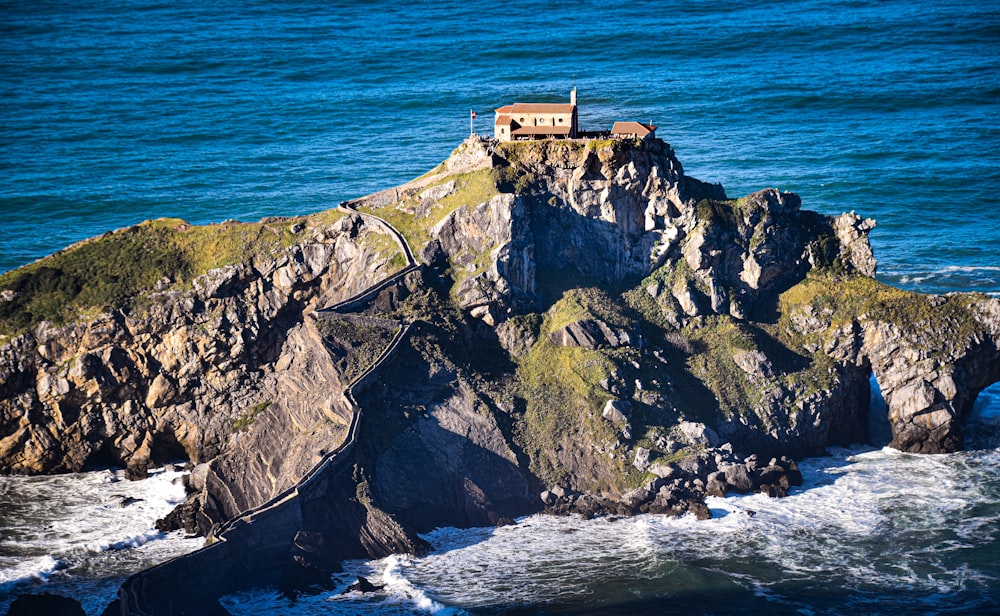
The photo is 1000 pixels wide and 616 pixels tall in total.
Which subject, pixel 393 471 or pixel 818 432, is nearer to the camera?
pixel 393 471

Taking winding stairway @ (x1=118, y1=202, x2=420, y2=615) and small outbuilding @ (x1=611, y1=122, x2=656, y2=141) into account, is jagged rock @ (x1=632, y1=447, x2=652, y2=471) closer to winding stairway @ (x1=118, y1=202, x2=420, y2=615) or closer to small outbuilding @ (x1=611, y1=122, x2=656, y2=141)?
winding stairway @ (x1=118, y1=202, x2=420, y2=615)

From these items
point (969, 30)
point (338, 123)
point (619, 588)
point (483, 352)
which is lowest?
point (619, 588)

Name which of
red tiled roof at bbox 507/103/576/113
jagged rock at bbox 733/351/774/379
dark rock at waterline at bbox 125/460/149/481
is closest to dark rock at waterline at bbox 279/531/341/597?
dark rock at waterline at bbox 125/460/149/481

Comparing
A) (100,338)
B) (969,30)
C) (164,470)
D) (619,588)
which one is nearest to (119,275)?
(100,338)

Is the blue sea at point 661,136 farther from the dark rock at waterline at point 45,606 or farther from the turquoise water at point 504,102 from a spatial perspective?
the dark rock at waterline at point 45,606

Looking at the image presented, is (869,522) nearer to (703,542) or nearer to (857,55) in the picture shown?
(703,542)

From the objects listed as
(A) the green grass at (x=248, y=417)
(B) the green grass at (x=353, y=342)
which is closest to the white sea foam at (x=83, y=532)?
(A) the green grass at (x=248, y=417)

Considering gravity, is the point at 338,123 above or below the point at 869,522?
above

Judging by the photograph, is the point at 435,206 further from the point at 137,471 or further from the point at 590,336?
the point at 137,471
